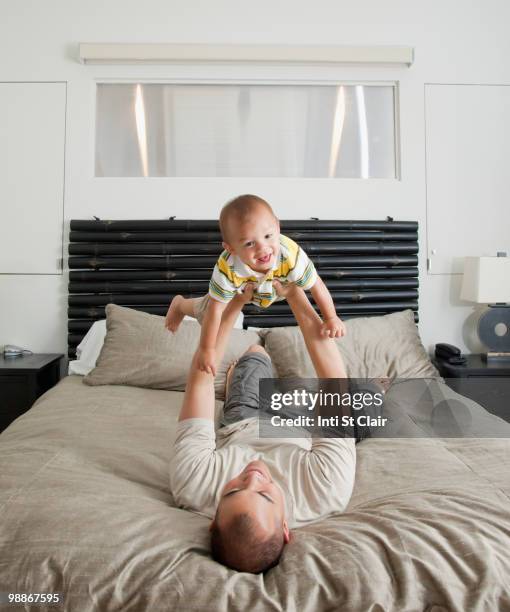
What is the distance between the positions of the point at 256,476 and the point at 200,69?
2.84m

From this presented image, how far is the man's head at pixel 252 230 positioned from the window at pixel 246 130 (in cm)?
218

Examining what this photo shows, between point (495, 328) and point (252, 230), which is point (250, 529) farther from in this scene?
point (495, 328)

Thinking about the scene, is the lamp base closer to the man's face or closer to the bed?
the bed

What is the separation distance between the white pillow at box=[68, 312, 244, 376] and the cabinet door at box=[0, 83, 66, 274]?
1.73ft

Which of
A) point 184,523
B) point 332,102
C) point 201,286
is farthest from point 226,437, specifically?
point 332,102

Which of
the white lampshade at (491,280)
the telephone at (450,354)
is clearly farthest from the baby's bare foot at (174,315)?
the white lampshade at (491,280)

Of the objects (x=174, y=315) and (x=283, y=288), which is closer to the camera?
(x=283, y=288)

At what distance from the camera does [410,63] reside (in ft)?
10.9

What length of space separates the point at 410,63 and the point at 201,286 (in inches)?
77.2

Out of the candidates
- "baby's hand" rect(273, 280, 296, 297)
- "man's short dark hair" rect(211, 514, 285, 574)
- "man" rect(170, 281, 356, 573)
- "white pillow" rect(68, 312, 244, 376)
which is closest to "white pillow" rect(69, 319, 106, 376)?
"white pillow" rect(68, 312, 244, 376)

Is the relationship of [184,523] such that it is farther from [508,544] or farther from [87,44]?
[87,44]

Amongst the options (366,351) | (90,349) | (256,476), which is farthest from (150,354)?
(256,476)

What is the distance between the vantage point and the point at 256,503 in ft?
3.74

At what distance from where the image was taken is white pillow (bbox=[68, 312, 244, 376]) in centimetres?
289
